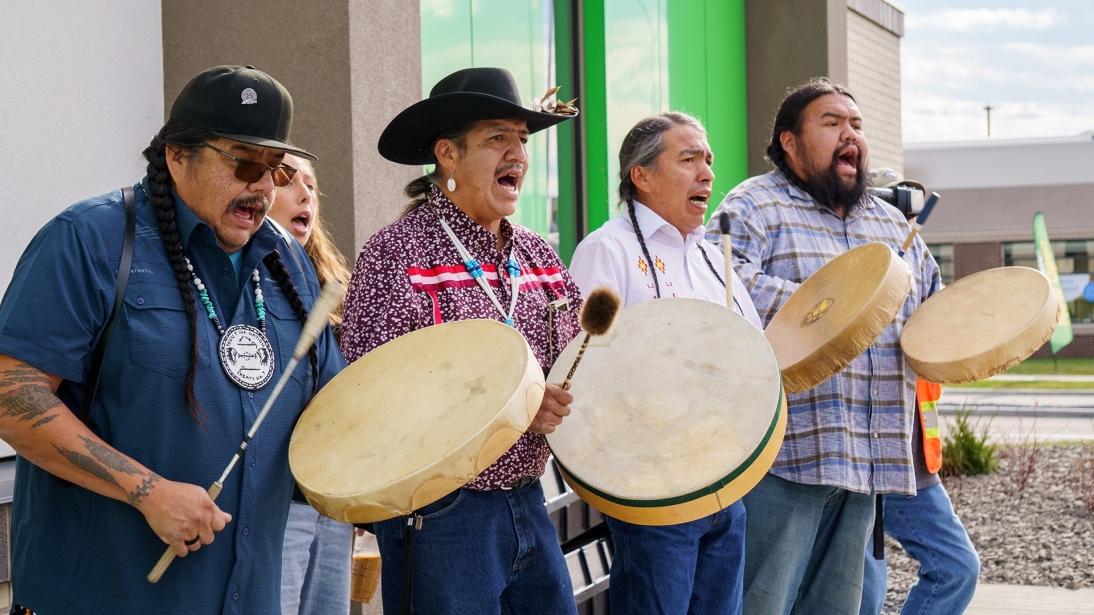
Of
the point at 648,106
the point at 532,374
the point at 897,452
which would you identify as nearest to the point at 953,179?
the point at 648,106

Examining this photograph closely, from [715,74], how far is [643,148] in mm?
4542

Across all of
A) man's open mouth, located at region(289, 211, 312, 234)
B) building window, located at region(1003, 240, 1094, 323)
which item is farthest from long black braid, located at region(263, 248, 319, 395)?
building window, located at region(1003, 240, 1094, 323)

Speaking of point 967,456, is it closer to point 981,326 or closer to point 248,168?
point 981,326

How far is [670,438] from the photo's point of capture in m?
2.56

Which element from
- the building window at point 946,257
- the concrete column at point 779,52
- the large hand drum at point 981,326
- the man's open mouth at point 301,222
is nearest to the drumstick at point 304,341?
the man's open mouth at point 301,222

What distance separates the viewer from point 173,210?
2.07m

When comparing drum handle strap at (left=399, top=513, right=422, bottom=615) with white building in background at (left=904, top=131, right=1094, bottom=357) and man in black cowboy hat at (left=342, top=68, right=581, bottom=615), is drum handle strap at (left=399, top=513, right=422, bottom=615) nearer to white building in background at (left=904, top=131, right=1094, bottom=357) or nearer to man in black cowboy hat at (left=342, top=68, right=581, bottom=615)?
man in black cowboy hat at (left=342, top=68, right=581, bottom=615)

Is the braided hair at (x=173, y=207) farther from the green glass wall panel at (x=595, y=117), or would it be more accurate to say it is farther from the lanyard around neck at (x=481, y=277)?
the green glass wall panel at (x=595, y=117)

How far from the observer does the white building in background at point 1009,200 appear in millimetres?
27875

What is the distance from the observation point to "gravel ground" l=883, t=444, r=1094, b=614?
640 cm

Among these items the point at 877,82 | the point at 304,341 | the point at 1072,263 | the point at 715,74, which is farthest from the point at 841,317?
the point at 1072,263

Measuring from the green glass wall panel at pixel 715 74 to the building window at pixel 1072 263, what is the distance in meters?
23.3

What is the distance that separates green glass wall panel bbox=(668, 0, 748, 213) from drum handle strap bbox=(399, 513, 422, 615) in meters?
4.89

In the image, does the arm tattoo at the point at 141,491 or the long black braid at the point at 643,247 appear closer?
the arm tattoo at the point at 141,491
